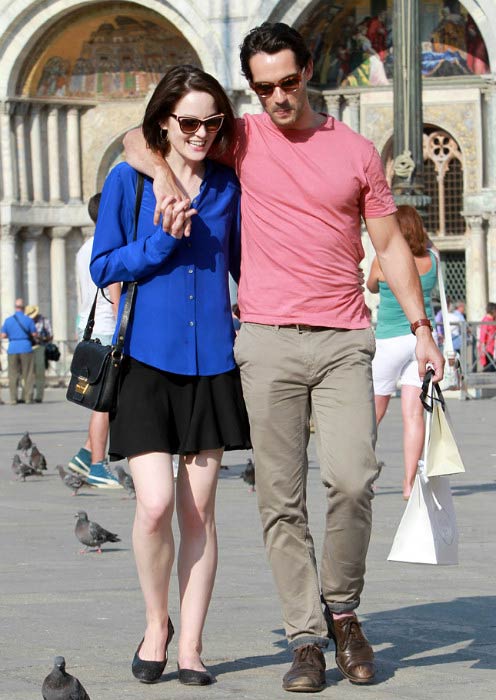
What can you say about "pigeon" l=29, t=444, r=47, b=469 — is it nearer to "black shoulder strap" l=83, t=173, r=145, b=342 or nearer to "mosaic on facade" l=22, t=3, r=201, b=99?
"black shoulder strap" l=83, t=173, r=145, b=342

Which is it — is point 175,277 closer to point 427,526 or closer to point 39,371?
point 427,526

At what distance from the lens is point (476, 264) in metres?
27.0

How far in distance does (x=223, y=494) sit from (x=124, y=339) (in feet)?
18.3

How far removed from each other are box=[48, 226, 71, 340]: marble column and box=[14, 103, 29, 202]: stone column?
2.86ft

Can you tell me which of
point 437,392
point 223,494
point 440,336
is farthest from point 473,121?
point 437,392

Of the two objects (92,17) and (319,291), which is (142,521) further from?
(92,17)

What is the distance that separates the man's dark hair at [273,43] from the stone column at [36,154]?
2403cm

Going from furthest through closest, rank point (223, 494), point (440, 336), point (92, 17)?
point (92, 17) < point (440, 336) < point (223, 494)

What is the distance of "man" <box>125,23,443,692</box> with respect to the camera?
205 inches

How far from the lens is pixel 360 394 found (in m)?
5.26

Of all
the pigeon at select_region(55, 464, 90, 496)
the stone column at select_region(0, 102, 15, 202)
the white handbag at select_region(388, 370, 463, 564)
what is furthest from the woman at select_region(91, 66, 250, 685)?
the stone column at select_region(0, 102, 15, 202)

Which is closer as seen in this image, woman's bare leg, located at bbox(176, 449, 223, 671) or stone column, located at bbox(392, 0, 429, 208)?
woman's bare leg, located at bbox(176, 449, 223, 671)

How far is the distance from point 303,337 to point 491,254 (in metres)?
21.7

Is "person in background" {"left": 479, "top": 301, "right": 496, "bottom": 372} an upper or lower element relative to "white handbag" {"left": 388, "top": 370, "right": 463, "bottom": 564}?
lower
